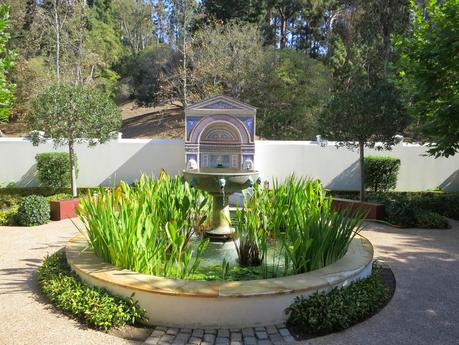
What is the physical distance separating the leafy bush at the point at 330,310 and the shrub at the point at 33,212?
251 inches

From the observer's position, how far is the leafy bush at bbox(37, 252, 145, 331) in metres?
3.59

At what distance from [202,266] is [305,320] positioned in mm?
1708

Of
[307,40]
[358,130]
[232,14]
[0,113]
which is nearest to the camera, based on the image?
[0,113]

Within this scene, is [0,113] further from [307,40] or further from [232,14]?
[307,40]

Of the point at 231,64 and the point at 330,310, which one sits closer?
the point at 330,310

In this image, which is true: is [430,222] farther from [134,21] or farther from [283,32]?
[134,21]

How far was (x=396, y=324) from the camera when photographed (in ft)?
12.1

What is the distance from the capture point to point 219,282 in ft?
12.7

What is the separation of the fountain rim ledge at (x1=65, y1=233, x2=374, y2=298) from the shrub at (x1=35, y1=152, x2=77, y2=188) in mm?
8332

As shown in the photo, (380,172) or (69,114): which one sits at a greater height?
(69,114)

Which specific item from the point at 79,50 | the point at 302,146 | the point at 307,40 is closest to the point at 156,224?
the point at 302,146

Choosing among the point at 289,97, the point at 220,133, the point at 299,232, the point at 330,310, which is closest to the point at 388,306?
the point at 330,310

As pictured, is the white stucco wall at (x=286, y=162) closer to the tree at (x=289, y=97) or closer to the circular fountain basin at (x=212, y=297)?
the tree at (x=289, y=97)

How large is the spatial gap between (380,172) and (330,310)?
988 cm
